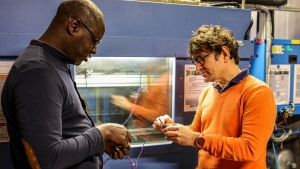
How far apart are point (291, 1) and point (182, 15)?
2012 mm

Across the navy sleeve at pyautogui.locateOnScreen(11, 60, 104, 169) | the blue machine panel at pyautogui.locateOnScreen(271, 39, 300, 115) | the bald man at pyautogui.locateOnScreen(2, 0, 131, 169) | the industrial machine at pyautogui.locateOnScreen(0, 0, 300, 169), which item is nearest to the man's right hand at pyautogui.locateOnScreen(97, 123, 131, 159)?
the bald man at pyautogui.locateOnScreen(2, 0, 131, 169)

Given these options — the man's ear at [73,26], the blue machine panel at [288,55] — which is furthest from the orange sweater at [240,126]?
the blue machine panel at [288,55]

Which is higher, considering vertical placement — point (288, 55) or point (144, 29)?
point (144, 29)

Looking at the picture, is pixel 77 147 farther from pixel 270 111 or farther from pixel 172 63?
pixel 172 63

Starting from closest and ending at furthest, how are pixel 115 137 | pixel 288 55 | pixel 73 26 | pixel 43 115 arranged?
pixel 43 115
pixel 73 26
pixel 115 137
pixel 288 55

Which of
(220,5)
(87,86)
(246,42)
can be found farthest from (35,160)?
(220,5)

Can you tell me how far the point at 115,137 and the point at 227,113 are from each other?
0.67 metres

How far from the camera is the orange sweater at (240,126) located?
147cm

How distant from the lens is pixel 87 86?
204 centimetres

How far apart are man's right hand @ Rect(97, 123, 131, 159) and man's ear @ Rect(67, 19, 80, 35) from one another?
1.29 ft

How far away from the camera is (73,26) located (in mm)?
1131

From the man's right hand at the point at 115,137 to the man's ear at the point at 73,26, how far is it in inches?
15.5

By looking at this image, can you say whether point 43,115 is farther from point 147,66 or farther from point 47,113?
point 147,66

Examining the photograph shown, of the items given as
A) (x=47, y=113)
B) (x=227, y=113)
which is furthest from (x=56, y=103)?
(x=227, y=113)
